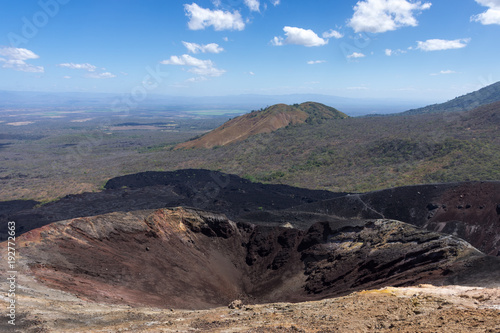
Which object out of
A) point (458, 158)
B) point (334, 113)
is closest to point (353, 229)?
point (458, 158)

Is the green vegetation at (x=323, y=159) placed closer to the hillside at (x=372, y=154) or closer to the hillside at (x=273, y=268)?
the hillside at (x=372, y=154)

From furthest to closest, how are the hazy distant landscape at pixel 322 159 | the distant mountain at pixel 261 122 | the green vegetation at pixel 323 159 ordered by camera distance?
the distant mountain at pixel 261 122, the green vegetation at pixel 323 159, the hazy distant landscape at pixel 322 159

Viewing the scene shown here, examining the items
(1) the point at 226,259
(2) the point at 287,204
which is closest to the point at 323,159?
(2) the point at 287,204

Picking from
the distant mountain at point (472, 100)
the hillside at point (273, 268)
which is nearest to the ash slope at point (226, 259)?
the hillside at point (273, 268)

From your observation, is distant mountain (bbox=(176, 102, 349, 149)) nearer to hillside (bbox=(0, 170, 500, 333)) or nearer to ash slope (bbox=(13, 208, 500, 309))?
hillside (bbox=(0, 170, 500, 333))

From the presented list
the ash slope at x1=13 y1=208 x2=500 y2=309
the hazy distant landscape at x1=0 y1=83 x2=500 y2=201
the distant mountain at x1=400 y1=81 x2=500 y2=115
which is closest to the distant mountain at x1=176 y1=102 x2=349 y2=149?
the hazy distant landscape at x1=0 y1=83 x2=500 y2=201

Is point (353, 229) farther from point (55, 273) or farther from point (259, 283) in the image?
point (55, 273)
